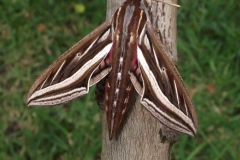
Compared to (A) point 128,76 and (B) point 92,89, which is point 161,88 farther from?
(B) point 92,89

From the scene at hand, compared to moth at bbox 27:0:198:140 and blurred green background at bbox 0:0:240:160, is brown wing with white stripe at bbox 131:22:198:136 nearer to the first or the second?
moth at bbox 27:0:198:140

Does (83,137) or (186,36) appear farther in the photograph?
(186,36)

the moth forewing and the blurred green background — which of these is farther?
the blurred green background

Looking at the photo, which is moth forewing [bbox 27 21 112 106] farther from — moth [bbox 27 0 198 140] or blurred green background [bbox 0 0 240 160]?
blurred green background [bbox 0 0 240 160]

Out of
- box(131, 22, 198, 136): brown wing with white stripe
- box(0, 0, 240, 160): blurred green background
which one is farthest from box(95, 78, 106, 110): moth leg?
box(0, 0, 240, 160): blurred green background

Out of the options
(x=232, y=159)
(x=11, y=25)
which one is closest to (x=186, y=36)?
(x=232, y=159)

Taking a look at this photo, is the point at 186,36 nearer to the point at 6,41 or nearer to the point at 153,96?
the point at 6,41

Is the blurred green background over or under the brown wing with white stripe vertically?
under
